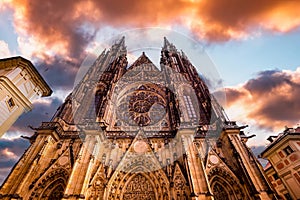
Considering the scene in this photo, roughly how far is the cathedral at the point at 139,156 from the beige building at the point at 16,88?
485 centimetres

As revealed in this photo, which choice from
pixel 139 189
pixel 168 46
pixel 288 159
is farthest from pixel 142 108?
pixel 168 46

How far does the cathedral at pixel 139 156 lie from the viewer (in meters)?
10.3

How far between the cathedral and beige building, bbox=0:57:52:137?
4.85 m

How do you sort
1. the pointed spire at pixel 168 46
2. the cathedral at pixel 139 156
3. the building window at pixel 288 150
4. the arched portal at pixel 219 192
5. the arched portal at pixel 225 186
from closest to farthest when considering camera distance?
1. the cathedral at pixel 139 156
2. the arched portal at pixel 225 186
3. the arched portal at pixel 219 192
4. the building window at pixel 288 150
5. the pointed spire at pixel 168 46

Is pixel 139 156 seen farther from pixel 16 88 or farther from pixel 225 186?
pixel 16 88

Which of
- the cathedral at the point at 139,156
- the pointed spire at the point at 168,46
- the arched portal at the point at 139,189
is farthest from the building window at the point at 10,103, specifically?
the pointed spire at the point at 168,46

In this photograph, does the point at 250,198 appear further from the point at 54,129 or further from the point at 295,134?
the point at 54,129

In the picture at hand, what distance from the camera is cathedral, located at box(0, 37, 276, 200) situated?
10.3 meters

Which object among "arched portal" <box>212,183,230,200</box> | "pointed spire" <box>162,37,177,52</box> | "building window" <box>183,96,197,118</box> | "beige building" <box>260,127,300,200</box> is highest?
"pointed spire" <box>162,37,177,52</box>

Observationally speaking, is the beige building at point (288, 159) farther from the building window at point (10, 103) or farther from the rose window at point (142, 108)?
the building window at point (10, 103)

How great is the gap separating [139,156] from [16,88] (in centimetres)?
825

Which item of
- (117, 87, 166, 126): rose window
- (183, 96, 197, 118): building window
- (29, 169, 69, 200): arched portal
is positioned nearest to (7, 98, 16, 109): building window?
(29, 169, 69, 200): arched portal

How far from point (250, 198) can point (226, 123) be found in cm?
568

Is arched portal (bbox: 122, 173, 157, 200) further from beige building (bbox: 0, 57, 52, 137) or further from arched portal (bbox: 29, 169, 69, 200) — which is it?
beige building (bbox: 0, 57, 52, 137)
